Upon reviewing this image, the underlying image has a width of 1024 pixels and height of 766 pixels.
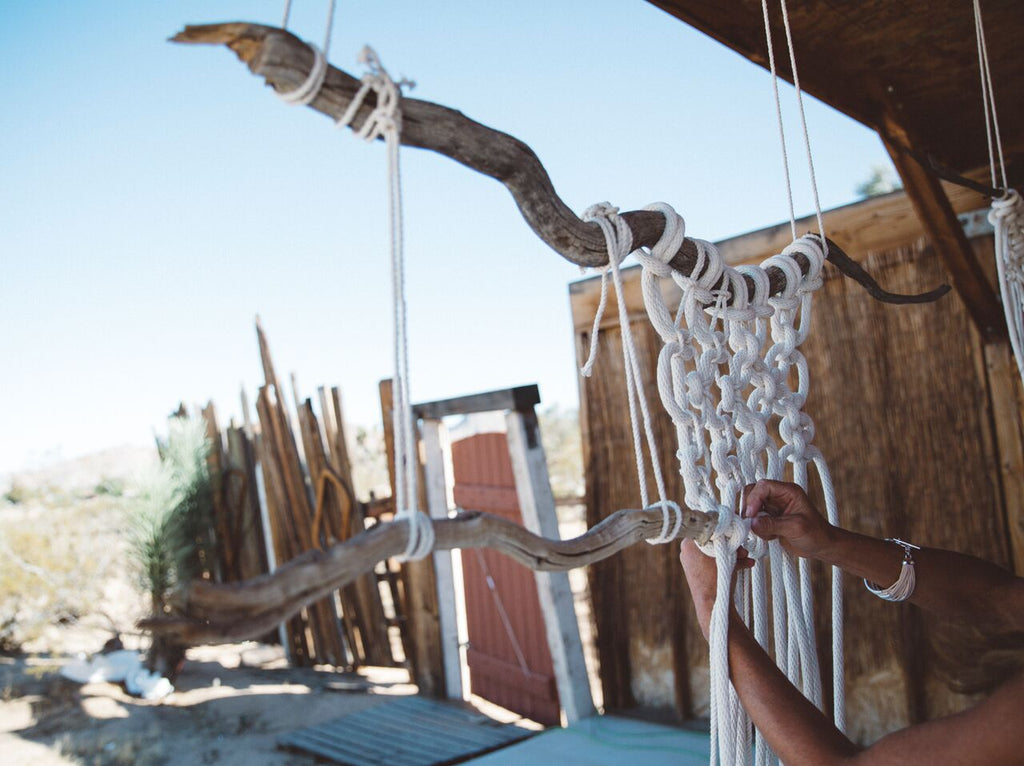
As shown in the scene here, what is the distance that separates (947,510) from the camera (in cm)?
244

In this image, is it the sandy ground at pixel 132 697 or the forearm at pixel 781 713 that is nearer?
the forearm at pixel 781 713

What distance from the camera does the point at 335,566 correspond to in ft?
2.04

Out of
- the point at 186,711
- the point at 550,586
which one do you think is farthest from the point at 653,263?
the point at 186,711

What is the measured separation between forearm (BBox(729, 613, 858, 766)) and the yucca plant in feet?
16.8

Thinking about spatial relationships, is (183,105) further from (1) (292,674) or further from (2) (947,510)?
(2) (947,510)

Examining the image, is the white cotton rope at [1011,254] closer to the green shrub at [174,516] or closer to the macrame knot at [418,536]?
the macrame knot at [418,536]

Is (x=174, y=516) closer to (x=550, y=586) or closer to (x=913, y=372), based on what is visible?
(x=550, y=586)

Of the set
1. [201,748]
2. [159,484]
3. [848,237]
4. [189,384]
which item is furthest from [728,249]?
[189,384]

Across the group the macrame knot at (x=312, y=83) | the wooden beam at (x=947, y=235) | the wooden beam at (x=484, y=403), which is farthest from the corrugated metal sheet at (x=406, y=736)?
the macrame knot at (x=312, y=83)

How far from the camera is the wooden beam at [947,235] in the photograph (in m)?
1.97

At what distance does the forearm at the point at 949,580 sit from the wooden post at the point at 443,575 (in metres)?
2.91

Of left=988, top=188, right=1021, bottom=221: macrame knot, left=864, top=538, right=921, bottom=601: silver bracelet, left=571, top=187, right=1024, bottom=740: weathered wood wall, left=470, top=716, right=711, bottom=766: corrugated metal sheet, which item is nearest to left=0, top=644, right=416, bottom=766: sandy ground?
left=470, top=716, right=711, bottom=766: corrugated metal sheet

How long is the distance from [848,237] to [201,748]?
3897mm

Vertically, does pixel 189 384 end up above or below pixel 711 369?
above
